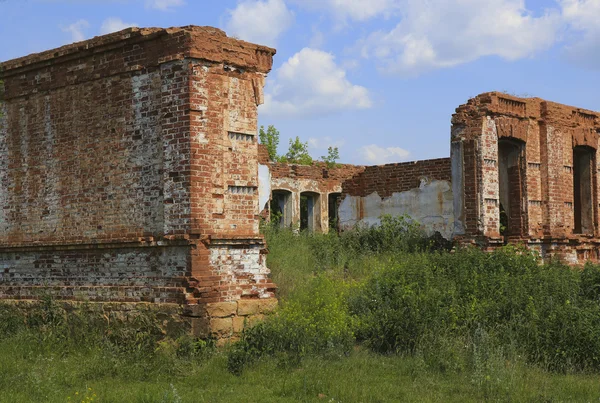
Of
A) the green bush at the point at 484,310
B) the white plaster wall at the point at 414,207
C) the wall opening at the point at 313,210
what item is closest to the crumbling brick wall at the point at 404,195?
the white plaster wall at the point at 414,207

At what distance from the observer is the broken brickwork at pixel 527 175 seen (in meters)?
15.9

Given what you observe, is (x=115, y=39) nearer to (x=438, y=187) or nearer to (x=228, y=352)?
(x=228, y=352)

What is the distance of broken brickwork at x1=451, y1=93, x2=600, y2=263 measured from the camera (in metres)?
15.9

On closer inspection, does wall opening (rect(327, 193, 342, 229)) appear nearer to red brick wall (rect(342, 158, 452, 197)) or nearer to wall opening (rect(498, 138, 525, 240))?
red brick wall (rect(342, 158, 452, 197))

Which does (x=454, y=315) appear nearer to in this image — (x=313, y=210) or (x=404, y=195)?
(x=404, y=195)

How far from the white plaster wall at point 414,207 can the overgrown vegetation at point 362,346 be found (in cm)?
472

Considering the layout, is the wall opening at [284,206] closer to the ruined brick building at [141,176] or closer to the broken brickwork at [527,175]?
the broken brickwork at [527,175]

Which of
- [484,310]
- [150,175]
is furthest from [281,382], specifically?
[150,175]

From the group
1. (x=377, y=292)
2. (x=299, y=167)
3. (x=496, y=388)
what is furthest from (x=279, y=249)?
(x=299, y=167)

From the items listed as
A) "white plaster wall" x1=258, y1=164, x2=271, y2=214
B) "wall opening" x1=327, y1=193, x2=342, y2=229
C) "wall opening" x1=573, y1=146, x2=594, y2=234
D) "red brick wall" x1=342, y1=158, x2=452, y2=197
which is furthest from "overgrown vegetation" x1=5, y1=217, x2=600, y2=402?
"wall opening" x1=327, y1=193, x2=342, y2=229

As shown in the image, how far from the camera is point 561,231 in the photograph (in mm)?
17578

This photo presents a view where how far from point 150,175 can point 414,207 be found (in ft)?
30.0

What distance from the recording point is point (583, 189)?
19.4m

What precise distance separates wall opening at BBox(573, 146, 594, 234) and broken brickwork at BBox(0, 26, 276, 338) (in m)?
11.1
